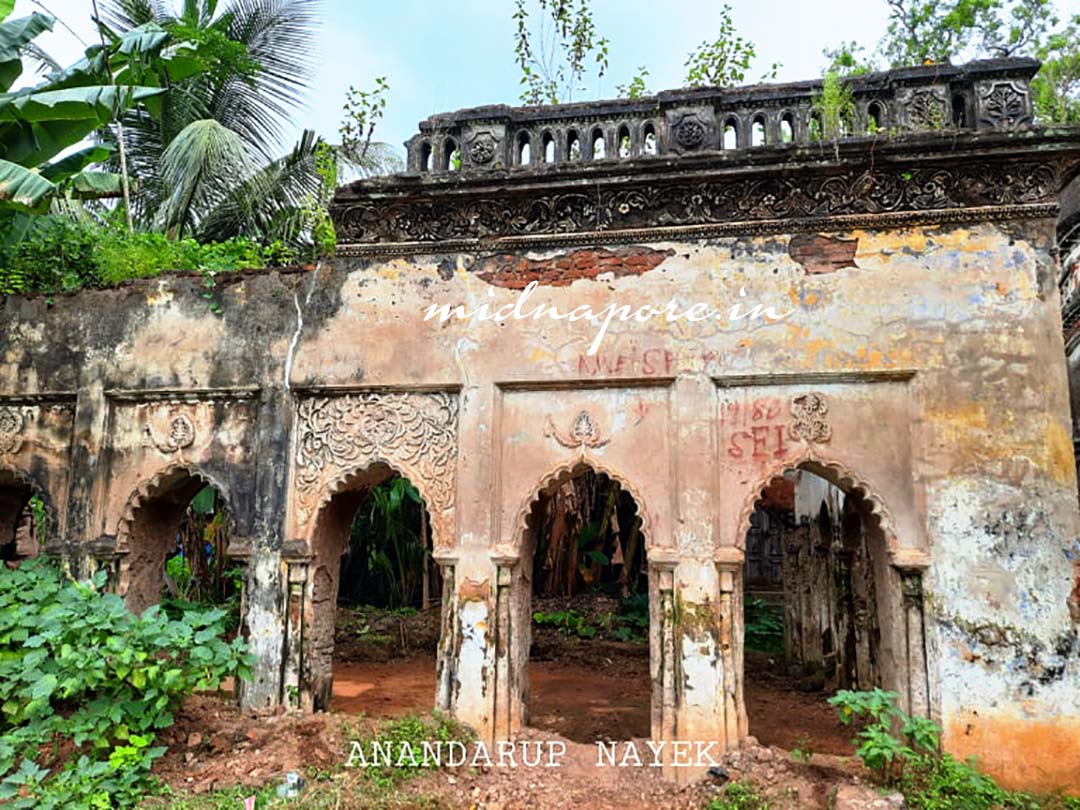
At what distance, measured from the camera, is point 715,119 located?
19.4 ft

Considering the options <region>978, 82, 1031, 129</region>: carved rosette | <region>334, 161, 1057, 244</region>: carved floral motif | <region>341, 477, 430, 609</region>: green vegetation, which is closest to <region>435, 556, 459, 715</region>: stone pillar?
<region>334, 161, 1057, 244</region>: carved floral motif

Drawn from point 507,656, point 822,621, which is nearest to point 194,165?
point 507,656

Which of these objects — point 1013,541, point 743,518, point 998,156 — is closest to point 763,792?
point 743,518

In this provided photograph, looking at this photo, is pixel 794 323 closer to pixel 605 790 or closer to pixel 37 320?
pixel 605 790

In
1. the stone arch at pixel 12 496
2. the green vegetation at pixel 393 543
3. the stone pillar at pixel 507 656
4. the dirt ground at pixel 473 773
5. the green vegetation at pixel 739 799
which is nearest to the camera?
the green vegetation at pixel 739 799

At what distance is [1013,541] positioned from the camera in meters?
5.05

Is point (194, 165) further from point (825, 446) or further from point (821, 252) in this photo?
point (825, 446)

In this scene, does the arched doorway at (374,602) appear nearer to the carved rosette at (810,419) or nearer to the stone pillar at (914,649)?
the carved rosette at (810,419)

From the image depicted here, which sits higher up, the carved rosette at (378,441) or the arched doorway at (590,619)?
the carved rosette at (378,441)

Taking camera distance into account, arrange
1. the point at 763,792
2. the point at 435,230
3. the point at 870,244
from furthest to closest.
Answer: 1. the point at 435,230
2. the point at 870,244
3. the point at 763,792

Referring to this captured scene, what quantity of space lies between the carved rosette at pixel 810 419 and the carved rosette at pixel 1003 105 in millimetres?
2320

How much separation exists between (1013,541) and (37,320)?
7.87 metres

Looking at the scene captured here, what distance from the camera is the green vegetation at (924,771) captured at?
459 centimetres

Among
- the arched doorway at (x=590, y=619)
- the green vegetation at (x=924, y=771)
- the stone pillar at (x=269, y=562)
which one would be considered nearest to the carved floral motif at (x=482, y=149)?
the stone pillar at (x=269, y=562)
